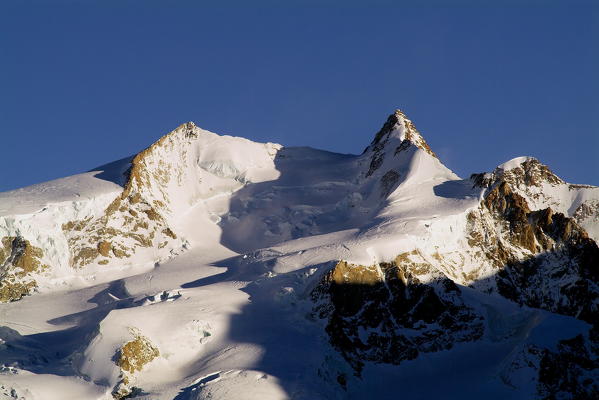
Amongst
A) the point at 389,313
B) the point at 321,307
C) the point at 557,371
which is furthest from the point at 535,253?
the point at 321,307

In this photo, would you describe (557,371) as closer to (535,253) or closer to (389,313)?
(389,313)

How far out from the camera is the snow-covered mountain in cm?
14225

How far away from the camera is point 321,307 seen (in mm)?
156500

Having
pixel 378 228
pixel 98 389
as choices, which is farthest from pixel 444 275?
pixel 98 389

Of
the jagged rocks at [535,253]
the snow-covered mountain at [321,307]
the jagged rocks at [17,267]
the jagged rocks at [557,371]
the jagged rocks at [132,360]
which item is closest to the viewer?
the jagged rocks at [132,360]

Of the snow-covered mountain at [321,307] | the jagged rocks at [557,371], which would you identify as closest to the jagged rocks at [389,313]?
the snow-covered mountain at [321,307]

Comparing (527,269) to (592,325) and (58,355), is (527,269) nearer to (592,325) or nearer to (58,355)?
(592,325)

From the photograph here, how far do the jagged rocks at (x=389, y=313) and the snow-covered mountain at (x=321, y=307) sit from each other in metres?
0.25

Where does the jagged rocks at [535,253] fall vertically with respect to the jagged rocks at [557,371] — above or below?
above

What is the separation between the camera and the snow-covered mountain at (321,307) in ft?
467

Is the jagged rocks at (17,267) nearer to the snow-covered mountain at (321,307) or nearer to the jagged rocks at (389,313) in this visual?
the snow-covered mountain at (321,307)

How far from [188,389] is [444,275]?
171 feet

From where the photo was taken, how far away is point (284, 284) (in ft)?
537

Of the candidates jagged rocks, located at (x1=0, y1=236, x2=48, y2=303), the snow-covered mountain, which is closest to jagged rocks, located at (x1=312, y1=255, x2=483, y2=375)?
the snow-covered mountain
